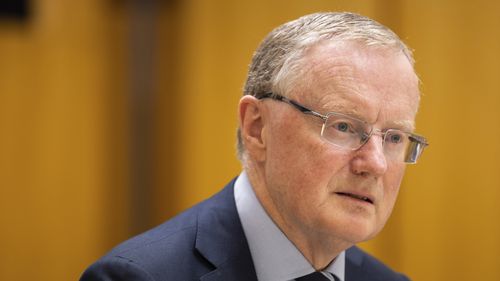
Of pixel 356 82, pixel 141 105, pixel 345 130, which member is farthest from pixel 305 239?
pixel 141 105

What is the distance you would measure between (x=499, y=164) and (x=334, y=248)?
2.25m

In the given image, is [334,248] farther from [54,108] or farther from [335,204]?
[54,108]

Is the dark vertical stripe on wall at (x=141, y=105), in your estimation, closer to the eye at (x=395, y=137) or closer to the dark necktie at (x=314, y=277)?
the dark necktie at (x=314, y=277)

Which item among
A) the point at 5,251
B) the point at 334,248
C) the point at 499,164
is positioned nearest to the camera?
the point at 334,248

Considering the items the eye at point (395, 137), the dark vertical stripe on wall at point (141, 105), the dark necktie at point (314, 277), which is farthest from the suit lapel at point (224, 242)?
the dark vertical stripe on wall at point (141, 105)

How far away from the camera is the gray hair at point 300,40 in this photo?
1.68 meters

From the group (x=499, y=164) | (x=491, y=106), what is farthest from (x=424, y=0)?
(x=499, y=164)

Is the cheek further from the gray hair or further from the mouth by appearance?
the gray hair

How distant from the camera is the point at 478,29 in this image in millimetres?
3752

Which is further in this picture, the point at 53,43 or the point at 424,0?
the point at 53,43

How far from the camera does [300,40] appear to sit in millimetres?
1697

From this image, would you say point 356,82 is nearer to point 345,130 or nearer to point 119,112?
point 345,130

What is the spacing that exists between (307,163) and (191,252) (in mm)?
358

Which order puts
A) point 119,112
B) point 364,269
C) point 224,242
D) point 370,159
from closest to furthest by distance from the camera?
point 370,159
point 224,242
point 364,269
point 119,112
